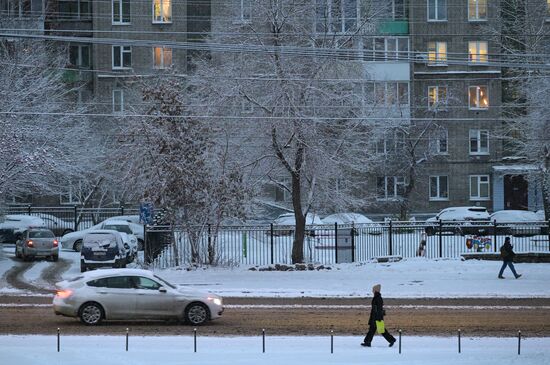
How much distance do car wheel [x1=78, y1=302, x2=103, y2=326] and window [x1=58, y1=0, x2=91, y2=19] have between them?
37183 mm

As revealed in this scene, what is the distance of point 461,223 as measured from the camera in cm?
3931

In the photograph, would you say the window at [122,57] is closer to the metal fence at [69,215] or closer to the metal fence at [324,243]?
the metal fence at [69,215]

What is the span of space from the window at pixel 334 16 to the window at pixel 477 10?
→ 21446 millimetres

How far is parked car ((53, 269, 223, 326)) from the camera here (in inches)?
858

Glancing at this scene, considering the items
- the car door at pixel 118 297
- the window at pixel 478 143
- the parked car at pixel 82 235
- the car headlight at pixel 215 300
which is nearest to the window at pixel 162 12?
the parked car at pixel 82 235

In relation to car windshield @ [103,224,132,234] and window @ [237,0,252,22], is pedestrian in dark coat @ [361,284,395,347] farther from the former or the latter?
car windshield @ [103,224,132,234]

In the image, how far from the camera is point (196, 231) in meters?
34.5

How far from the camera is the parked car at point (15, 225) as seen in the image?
43969 millimetres

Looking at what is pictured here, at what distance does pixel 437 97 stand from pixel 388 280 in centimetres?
2300

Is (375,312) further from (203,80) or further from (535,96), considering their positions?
(535,96)

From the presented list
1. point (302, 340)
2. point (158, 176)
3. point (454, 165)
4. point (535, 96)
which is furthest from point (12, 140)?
point (454, 165)

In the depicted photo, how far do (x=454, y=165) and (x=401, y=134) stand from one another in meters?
6.32

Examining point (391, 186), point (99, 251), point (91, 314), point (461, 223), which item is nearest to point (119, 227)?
point (99, 251)

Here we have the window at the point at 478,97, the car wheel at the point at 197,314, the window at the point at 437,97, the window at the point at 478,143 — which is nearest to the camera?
the car wheel at the point at 197,314
